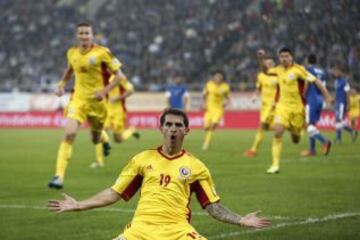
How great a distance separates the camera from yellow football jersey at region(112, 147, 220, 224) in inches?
269

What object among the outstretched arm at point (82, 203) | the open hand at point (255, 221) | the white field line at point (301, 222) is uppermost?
the outstretched arm at point (82, 203)

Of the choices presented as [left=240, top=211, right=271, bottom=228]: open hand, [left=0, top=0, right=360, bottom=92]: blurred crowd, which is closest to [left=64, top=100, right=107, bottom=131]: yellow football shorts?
[left=240, top=211, right=271, bottom=228]: open hand

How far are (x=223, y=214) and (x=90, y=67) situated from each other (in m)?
8.33

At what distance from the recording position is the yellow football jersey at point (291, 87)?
1720cm

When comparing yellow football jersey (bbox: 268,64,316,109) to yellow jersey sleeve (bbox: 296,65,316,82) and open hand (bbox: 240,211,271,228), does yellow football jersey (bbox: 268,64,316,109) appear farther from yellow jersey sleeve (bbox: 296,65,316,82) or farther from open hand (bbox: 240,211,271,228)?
open hand (bbox: 240,211,271,228)

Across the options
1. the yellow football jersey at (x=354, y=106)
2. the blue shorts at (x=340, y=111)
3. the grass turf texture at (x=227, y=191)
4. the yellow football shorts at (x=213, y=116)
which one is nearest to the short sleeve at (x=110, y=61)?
the grass turf texture at (x=227, y=191)

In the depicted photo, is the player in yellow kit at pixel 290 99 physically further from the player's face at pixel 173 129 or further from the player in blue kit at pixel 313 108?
the player's face at pixel 173 129

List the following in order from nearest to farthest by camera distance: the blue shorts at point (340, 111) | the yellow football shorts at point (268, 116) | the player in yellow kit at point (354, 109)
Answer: the yellow football shorts at point (268, 116) < the blue shorts at point (340, 111) < the player in yellow kit at point (354, 109)

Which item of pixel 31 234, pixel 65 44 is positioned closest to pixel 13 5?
pixel 65 44

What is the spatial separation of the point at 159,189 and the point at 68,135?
752 centimetres

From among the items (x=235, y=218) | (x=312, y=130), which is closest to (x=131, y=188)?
(x=235, y=218)

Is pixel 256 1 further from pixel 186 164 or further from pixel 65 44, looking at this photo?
pixel 186 164

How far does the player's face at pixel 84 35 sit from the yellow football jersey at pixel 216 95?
13.0 metres

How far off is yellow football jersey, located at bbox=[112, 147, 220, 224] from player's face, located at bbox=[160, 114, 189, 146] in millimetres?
156
